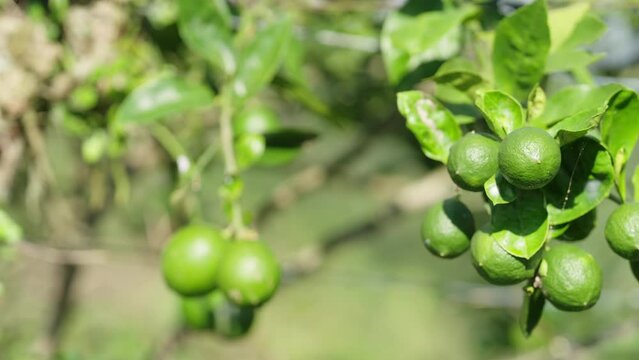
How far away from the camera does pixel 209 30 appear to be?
3.27 feet

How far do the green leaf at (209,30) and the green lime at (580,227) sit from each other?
462 millimetres

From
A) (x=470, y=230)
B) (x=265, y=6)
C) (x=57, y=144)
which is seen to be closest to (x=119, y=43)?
(x=265, y=6)

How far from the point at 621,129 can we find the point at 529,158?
0.52 ft

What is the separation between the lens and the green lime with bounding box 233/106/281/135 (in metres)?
1.08

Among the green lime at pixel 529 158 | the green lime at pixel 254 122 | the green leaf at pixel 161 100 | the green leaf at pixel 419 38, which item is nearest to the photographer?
the green lime at pixel 529 158

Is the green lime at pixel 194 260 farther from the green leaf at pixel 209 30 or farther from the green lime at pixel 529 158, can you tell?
the green lime at pixel 529 158

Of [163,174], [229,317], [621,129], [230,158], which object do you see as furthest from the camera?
[163,174]

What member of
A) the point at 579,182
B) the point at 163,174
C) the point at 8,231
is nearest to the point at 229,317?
the point at 8,231

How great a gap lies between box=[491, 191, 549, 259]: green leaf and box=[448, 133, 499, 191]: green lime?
0.03 m

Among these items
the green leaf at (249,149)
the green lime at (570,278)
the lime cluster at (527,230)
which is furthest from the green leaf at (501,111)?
the green leaf at (249,149)

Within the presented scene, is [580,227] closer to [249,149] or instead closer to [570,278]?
[570,278]

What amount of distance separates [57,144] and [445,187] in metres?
0.91

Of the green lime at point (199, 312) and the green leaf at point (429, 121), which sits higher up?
the green leaf at point (429, 121)

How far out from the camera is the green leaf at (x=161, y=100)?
0.95 meters
